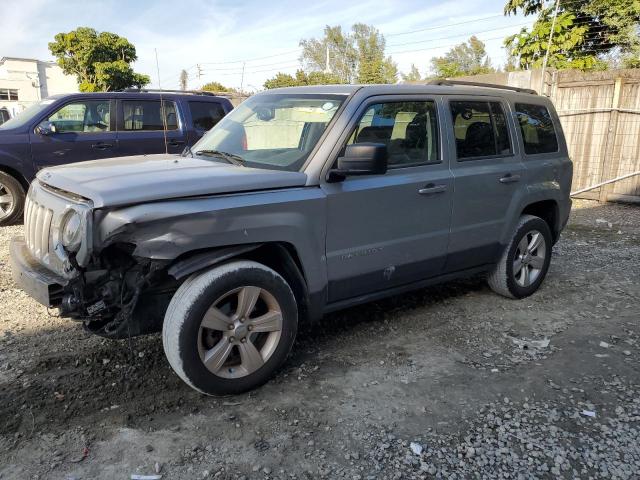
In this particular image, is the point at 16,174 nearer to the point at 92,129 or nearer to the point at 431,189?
the point at 92,129

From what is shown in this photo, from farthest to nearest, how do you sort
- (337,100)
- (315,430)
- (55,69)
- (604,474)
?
1. (55,69)
2. (337,100)
3. (315,430)
4. (604,474)

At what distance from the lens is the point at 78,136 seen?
7.68 metres

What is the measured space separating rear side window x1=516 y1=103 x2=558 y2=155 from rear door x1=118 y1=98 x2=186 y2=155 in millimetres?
5213

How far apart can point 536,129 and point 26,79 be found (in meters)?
57.3

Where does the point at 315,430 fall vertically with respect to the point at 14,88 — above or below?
below

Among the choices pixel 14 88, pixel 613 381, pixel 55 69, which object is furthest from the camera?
pixel 55 69

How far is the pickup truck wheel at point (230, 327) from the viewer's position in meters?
2.87

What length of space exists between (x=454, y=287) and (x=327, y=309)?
2195 millimetres

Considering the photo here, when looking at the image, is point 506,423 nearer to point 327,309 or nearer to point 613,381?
point 613,381

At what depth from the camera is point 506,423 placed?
9.72ft

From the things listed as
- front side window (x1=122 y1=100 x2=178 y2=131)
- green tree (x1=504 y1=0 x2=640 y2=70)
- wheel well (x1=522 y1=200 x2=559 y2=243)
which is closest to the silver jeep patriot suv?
wheel well (x1=522 y1=200 x2=559 y2=243)

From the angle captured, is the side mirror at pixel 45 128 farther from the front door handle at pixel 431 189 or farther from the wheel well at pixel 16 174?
the front door handle at pixel 431 189

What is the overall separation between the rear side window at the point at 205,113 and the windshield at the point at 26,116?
80.6 inches

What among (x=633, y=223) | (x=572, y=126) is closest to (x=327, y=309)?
(x=633, y=223)
